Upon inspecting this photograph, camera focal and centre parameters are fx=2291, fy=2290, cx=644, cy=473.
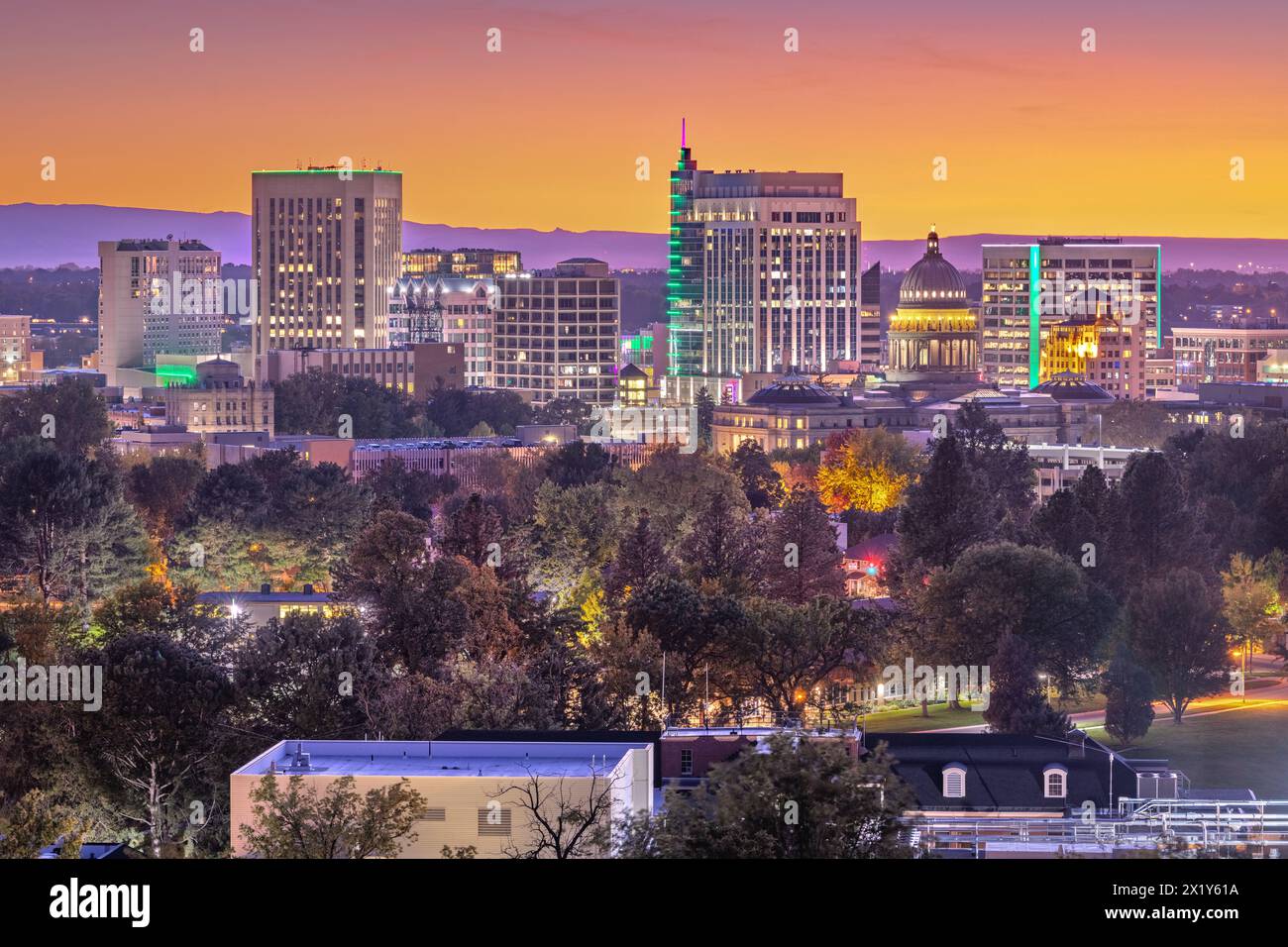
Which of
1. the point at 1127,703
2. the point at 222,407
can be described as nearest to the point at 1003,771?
the point at 1127,703

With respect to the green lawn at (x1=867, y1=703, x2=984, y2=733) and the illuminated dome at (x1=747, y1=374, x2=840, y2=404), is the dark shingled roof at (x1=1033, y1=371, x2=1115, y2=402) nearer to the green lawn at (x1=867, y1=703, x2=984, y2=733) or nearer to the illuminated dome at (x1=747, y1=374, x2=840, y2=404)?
the illuminated dome at (x1=747, y1=374, x2=840, y2=404)

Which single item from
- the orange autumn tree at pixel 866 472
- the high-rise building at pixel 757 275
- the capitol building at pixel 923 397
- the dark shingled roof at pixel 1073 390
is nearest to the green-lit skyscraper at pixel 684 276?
the high-rise building at pixel 757 275

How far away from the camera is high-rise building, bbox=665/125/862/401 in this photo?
190 metres

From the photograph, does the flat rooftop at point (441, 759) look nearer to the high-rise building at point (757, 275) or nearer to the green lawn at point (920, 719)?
the green lawn at point (920, 719)

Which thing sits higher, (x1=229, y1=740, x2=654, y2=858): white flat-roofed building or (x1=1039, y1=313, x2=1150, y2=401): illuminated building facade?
(x1=1039, y1=313, x2=1150, y2=401): illuminated building facade

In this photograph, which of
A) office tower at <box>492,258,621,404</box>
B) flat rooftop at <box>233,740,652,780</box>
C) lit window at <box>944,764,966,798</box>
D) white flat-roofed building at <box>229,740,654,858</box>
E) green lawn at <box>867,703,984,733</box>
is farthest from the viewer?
office tower at <box>492,258,621,404</box>

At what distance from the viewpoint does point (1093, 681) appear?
57.6m

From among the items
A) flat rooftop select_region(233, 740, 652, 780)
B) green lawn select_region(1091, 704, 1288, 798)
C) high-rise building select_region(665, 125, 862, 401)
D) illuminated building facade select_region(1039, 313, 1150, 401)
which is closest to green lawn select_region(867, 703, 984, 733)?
green lawn select_region(1091, 704, 1288, 798)

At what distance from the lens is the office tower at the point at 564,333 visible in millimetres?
186125

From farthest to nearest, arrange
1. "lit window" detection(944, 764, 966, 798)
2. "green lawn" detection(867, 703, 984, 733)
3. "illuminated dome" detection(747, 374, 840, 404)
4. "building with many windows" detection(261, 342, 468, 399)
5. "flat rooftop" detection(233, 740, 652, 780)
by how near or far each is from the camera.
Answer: "building with many windows" detection(261, 342, 468, 399), "illuminated dome" detection(747, 374, 840, 404), "green lawn" detection(867, 703, 984, 733), "lit window" detection(944, 764, 966, 798), "flat rooftop" detection(233, 740, 652, 780)

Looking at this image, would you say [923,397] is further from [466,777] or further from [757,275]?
[466,777]

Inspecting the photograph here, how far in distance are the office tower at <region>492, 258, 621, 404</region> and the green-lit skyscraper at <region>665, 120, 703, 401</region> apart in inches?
265
